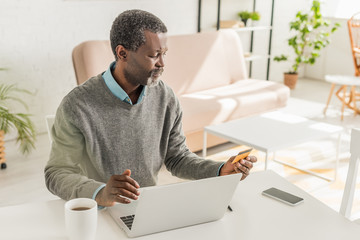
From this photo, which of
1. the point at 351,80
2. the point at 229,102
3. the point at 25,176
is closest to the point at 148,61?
the point at 25,176

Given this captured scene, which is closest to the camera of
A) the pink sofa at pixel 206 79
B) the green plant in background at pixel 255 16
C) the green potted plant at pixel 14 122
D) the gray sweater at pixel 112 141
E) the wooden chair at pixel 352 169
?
the gray sweater at pixel 112 141

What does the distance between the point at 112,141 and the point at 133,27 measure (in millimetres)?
360

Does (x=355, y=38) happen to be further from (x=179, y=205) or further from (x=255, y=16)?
(x=179, y=205)

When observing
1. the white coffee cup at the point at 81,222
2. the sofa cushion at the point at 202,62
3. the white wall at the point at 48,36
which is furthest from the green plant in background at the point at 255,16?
the white coffee cup at the point at 81,222

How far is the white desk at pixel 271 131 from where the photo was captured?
8.94ft

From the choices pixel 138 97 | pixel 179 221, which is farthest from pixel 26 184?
pixel 179 221

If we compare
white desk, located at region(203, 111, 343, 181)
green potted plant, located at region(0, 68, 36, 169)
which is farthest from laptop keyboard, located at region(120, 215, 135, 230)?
green potted plant, located at region(0, 68, 36, 169)

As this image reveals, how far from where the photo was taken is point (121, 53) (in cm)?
143

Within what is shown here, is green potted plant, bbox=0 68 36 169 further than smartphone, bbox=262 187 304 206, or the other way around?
green potted plant, bbox=0 68 36 169

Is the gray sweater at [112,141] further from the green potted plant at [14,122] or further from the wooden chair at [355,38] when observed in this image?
the wooden chair at [355,38]

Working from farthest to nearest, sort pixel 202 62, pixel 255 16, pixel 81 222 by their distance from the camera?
pixel 255 16
pixel 202 62
pixel 81 222

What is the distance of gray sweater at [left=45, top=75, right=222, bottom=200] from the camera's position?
54.4 inches

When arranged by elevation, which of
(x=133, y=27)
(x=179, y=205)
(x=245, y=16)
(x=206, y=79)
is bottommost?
(x=206, y=79)

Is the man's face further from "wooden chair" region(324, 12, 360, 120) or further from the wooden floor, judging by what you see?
"wooden chair" region(324, 12, 360, 120)
